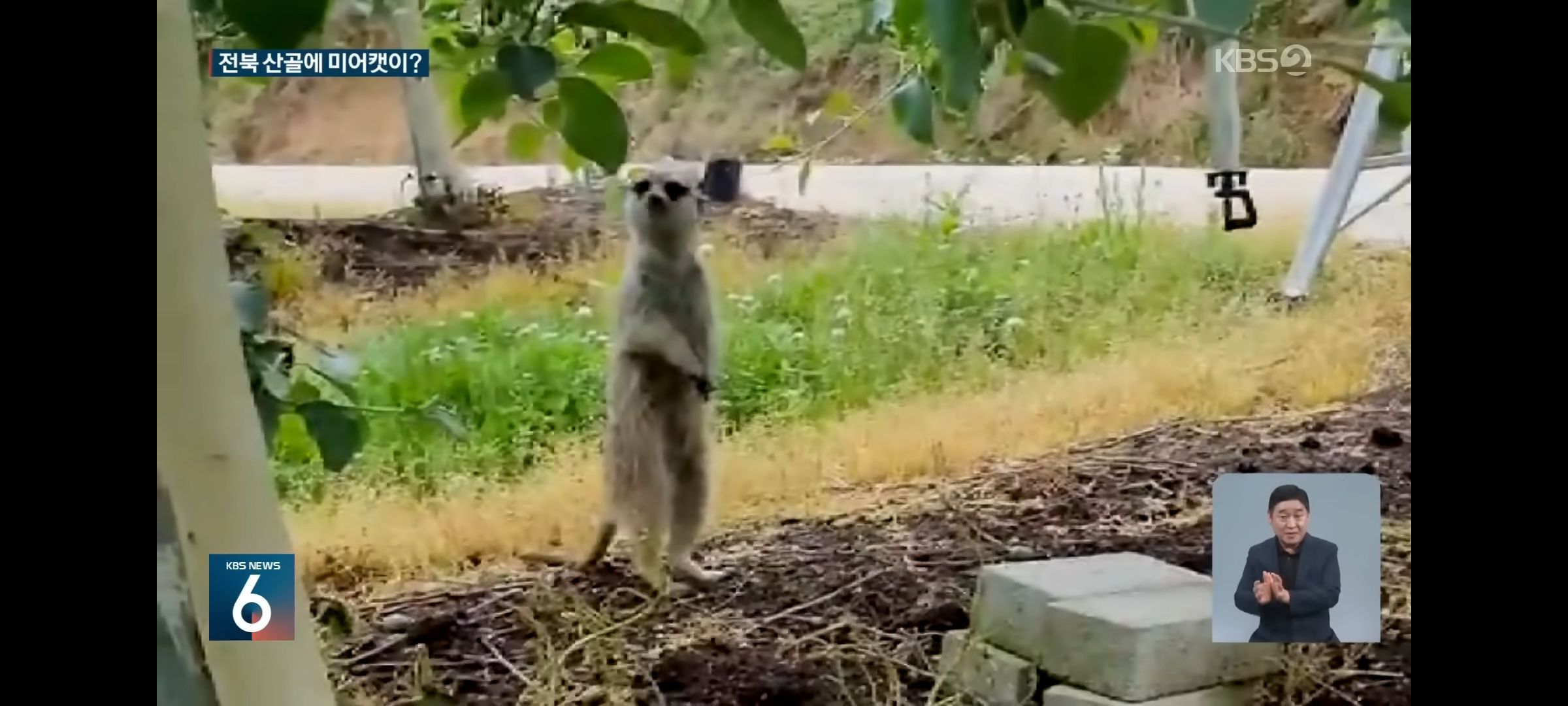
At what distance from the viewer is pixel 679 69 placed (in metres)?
0.94

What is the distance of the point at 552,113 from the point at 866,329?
0.23 metres

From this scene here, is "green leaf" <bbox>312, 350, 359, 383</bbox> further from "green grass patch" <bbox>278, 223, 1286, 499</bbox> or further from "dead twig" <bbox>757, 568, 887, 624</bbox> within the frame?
"dead twig" <bbox>757, 568, 887, 624</bbox>

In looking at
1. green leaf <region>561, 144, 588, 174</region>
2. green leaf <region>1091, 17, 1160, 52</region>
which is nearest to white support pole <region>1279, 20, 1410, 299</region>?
green leaf <region>1091, 17, 1160, 52</region>

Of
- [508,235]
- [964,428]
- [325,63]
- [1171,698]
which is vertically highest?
[325,63]

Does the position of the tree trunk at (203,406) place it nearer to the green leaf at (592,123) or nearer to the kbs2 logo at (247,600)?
the kbs2 logo at (247,600)

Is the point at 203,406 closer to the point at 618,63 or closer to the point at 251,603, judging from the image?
the point at 251,603

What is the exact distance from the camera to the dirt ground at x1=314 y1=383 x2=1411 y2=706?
97 cm

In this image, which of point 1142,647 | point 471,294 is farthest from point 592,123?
point 1142,647

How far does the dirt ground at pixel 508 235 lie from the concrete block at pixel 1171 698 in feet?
1.05

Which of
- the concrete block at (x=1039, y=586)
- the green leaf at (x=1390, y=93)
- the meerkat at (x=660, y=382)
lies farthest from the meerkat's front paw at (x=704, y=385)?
the green leaf at (x=1390, y=93)

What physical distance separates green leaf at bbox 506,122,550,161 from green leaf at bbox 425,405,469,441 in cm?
16

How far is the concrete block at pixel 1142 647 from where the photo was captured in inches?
37.8
